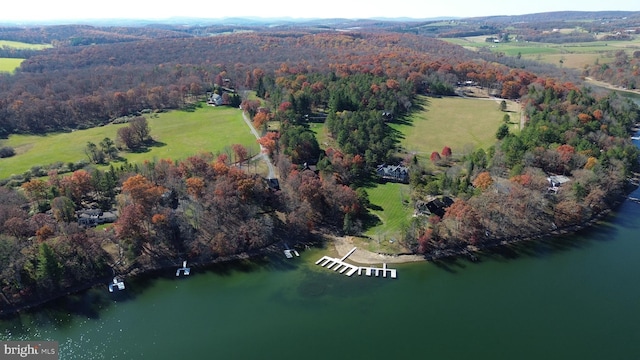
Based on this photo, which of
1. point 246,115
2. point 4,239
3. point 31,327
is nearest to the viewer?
point 31,327

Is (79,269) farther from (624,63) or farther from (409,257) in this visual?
(624,63)

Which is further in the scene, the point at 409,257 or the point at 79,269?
the point at 409,257

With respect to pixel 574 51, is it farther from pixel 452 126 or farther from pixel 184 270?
pixel 184 270

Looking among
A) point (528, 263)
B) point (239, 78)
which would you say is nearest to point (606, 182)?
point (528, 263)

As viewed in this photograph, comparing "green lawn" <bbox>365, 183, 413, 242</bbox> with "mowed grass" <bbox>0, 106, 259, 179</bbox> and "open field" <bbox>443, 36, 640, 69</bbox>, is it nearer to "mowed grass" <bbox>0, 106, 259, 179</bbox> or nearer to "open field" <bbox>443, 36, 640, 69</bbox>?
"mowed grass" <bbox>0, 106, 259, 179</bbox>

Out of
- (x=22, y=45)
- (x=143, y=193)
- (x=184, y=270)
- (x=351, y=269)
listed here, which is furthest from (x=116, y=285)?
(x=22, y=45)

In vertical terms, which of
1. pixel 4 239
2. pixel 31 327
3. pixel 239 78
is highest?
pixel 239 78
